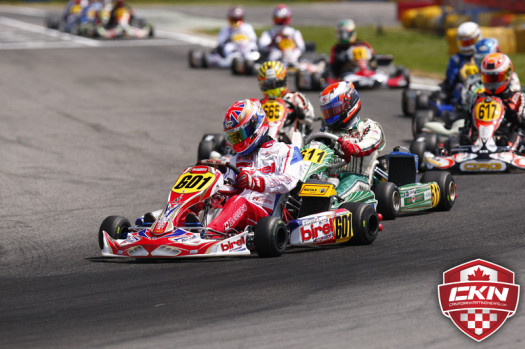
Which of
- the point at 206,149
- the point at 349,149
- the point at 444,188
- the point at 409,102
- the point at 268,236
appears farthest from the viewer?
the point at 409,102

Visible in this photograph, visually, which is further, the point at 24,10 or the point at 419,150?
the point at 24,10

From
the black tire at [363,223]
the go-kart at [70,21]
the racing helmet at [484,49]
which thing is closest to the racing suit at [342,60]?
the racing helmet at [484,49]

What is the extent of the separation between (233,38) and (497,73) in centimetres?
1198

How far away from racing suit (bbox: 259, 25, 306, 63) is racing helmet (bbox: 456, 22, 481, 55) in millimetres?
6348

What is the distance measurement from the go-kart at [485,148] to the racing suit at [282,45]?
30.6ft

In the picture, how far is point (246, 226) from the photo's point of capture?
822cm

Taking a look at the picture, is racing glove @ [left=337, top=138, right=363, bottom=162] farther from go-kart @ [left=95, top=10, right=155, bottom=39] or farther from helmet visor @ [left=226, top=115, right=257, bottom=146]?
go-kart @ [left=95, top=10, right=155, bottom=39]

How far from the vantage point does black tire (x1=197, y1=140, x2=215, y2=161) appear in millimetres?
12516

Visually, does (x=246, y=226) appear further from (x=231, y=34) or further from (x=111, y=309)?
(x=231, y=34)

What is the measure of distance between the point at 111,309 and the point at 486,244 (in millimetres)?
3202

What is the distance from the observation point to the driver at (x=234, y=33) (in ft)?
76.0

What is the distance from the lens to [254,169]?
8352 millimetres

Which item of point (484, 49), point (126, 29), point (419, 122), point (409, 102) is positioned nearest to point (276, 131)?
point (419, 122)

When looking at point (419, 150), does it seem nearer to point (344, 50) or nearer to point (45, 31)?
point (344, 50)
